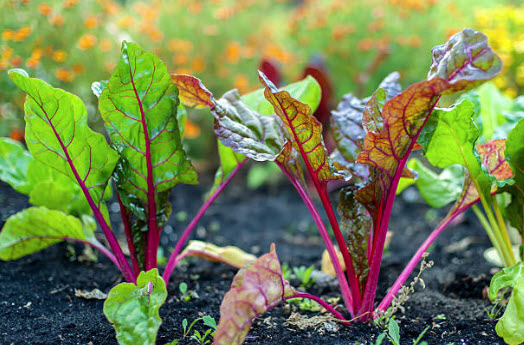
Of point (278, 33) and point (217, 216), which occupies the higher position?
point (278, 33)

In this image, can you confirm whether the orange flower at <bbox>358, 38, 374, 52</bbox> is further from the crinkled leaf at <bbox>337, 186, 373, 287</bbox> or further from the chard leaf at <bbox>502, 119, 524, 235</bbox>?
the crinkled leaf at <bbox>337, 186, 373, 287</bbox>

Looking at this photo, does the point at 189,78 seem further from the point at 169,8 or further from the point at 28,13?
the point at 169,8

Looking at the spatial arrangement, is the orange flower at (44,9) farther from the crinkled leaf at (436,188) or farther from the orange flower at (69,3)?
the crinkled leaf at (436,188)

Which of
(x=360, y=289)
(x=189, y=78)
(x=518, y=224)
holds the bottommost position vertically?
(x=360, y=289)

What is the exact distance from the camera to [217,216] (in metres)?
3.06

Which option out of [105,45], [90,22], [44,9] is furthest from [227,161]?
[105,45]

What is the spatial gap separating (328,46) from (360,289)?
3498 millimetres

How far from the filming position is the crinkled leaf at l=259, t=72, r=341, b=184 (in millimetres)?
1264

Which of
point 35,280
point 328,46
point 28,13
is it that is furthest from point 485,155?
point 328,46

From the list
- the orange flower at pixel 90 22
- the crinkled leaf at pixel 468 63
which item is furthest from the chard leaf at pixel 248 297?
the orange flower at pixel 90 22

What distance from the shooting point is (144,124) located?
1.41 meters

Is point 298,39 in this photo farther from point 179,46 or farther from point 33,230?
point 33,230

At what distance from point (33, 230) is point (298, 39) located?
3684mm

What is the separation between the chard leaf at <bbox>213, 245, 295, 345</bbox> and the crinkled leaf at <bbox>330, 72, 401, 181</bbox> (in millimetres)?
570
